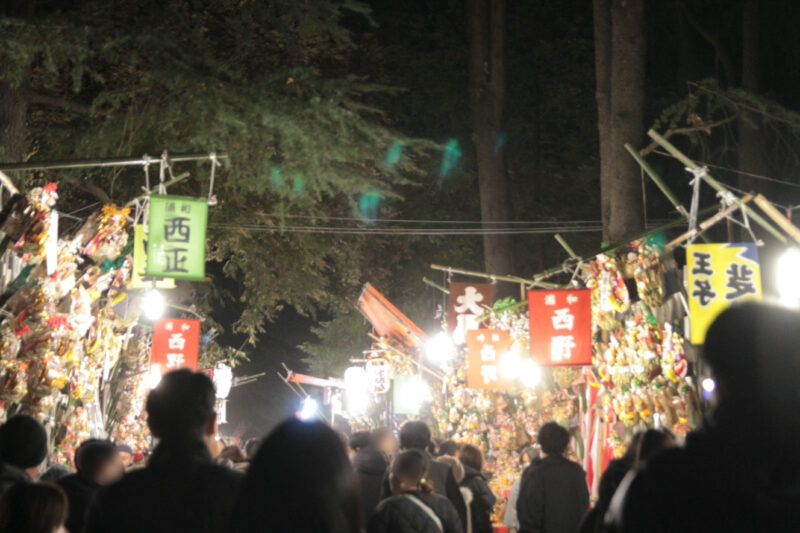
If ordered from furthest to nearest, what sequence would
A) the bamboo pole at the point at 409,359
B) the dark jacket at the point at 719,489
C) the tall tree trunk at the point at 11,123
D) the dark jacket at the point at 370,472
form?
the bamboo pole at the point at 409,359
the tall tree trunk at the point at 11,123
the dark jacket at the point at 370,472
the dark jacket at the point at 719,489

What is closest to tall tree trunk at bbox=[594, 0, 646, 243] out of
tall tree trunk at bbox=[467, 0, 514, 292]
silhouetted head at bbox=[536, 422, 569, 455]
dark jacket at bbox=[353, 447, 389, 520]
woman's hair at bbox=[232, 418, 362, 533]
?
tall tree trunk at bbox=[467, 0, 514, 292]

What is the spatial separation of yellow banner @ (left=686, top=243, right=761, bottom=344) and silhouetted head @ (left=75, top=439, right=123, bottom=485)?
6.68m

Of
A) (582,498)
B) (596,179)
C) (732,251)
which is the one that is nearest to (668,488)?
(582,498)

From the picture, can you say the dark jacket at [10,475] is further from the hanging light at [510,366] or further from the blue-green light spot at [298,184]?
the hanging light at [510,366]

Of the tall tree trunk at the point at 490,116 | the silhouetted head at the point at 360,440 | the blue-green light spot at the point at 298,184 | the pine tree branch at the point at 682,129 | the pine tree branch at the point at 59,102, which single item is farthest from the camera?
the tall tree trunk at the point at 490,116

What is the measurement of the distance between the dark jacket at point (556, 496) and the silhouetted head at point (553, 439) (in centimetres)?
6

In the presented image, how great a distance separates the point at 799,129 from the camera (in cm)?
1738

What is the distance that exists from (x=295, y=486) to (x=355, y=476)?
1.09ft

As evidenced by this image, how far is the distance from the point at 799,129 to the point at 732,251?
27.4 feet

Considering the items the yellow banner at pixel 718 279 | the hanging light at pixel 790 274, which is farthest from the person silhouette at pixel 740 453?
the yellow banner at pixel 718 279

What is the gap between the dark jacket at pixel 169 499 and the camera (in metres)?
3.46

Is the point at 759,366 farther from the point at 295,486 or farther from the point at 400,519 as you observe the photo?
the point at 400,519

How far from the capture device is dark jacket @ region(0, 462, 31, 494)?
5305 millimetres

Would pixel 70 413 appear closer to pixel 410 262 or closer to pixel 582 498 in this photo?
pixel 582 498
